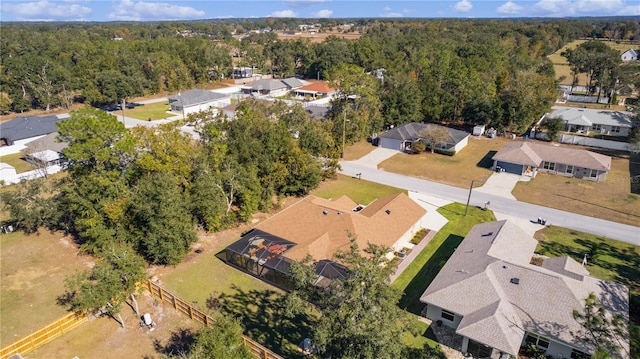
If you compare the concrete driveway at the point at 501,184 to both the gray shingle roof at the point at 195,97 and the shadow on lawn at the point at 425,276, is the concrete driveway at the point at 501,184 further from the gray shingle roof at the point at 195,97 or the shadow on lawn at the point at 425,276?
the gray shingle roof at the point at 195,97

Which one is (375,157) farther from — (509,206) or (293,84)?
(293,84)

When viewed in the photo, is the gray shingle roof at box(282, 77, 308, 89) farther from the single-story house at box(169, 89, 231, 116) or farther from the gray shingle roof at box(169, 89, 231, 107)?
the gray shingle roof at box(169, 89, 231, 107)

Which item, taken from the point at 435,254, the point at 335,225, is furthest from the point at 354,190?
the point at 435,254

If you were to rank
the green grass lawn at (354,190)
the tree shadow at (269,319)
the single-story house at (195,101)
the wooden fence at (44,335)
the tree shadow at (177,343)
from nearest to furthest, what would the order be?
the wooden fence at (44,335)
the tree shadow at (177,343)
the tree shadow at (269,319)
the green grass lawn at (354,190)
the single-story house at (195,101)

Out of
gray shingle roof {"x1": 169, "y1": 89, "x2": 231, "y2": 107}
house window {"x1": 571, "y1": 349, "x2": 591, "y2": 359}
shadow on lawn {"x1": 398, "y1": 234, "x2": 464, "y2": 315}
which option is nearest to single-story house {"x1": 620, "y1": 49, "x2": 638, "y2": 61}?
gray shingle roof {"x1": 169, "y1": 89, "x2": 231, "y2": 107}

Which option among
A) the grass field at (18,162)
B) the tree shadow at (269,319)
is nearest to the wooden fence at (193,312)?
the tree shadow at (269,319)

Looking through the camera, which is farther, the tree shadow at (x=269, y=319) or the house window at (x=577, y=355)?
the tree shadow at (x=269, y=319)
